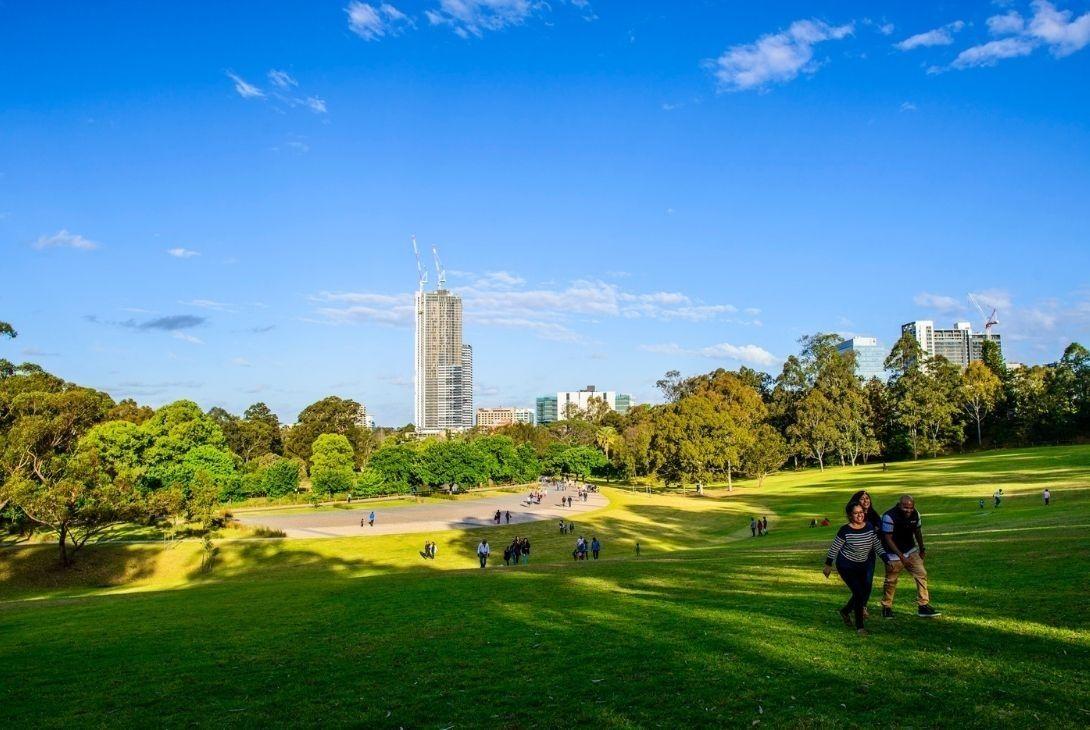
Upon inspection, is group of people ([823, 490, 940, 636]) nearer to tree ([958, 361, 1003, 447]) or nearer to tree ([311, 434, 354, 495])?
tree ([311, 434, 354, 495])

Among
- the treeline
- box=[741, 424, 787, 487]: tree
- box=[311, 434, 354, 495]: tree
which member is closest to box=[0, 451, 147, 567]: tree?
the treeline

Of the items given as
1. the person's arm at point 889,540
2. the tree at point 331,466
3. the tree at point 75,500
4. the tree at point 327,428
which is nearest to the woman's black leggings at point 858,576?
the person's arm at point 889,540

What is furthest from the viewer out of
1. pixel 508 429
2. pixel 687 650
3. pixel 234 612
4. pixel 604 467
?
pixel 508 429

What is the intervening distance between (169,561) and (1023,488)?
61.2m

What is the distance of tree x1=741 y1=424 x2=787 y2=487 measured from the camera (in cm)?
8975

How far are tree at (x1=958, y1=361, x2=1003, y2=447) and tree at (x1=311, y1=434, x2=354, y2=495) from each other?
8878cm

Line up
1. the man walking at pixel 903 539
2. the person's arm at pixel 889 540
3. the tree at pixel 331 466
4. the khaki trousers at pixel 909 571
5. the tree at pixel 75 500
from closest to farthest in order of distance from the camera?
the person's arm at pixel 889 540 → the man walking at pixel 903 539 → the khaki trousers at pixel 909 571 → the tree at pixel 75 500 → the tree at pixel 331 466

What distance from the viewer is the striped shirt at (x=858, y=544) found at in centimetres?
952

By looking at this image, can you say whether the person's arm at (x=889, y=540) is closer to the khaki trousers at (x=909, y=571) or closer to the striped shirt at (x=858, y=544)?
the khaki trousers at (x=909, y=571)

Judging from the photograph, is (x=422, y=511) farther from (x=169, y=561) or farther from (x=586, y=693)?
(x=586, y=693)

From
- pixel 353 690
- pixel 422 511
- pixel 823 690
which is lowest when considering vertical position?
pixel 422 511

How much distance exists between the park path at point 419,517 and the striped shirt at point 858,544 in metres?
46.4

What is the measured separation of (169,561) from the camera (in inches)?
1747

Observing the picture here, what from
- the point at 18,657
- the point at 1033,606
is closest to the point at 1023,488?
the point at 1033,606
